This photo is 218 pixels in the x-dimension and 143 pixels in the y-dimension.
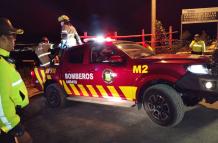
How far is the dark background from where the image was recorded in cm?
4684

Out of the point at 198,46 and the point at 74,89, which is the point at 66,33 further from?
the point at 198,46

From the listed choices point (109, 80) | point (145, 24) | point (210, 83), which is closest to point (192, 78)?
point (210, 83)

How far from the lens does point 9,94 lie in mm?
2883

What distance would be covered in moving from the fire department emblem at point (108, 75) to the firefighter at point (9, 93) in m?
3.99

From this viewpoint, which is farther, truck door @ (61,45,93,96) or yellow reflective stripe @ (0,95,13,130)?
truck door @ (61,45,93,96)

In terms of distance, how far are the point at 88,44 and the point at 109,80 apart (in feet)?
3.74

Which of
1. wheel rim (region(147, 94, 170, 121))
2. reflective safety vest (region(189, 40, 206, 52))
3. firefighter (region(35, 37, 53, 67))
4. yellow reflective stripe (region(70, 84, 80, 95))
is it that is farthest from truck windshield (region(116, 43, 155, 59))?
reflective safety vest (region(189, 40, 206, 52))

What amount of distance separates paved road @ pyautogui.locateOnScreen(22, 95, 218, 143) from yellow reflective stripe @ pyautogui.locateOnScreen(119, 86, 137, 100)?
0.47m

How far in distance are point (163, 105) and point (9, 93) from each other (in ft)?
12.5

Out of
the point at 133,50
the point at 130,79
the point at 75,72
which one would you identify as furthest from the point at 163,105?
the point at 75,72

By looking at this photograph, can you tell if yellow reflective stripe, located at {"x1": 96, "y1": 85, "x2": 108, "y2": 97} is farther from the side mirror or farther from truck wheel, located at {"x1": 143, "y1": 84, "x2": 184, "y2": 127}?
truck wheel, located at {"x1": 143, "y1": 84, "x2": 184, "y2": 127}

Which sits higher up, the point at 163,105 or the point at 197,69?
the point at 197,69

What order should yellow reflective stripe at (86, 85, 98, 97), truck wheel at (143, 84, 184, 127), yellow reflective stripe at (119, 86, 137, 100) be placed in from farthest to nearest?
yellow reflective stripe at (86, 85, 98, 97) → yellow reflective stripe at (119, 86, 137, 100) → truck wheel at (143, 84, 184, 127)

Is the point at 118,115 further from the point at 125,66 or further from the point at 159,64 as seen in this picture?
the point at 159,64
